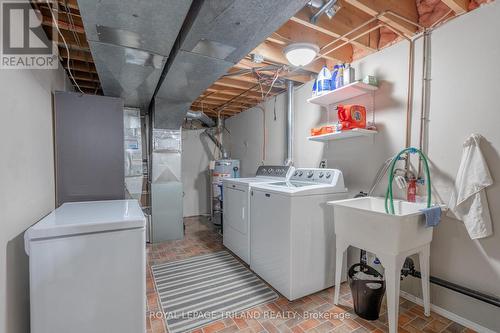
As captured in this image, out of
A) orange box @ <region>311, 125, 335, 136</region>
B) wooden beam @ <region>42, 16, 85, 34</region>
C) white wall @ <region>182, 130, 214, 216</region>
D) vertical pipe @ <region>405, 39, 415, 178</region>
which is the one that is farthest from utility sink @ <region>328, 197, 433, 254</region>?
white wall @ <region>182, 130, 214, 216</region>

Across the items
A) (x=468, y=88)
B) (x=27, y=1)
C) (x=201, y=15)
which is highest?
(x=27, y=1)

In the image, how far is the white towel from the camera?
1.59 m

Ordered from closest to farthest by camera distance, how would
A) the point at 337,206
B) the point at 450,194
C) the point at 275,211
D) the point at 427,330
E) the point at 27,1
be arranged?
the point at 27,1
the point at 427,330
the point at 450,194
the point at 337,206
the point at 275,211

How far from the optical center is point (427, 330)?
67.1 inches

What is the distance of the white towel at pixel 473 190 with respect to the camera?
1.59 m

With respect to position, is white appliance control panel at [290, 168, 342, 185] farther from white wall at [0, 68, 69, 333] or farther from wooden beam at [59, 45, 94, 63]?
wooden beam at [59, 45, 94, 63]

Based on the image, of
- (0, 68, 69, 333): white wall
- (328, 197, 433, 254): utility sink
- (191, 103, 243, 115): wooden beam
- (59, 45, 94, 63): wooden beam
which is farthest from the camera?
(191, 103, 243, 115): wooden beam

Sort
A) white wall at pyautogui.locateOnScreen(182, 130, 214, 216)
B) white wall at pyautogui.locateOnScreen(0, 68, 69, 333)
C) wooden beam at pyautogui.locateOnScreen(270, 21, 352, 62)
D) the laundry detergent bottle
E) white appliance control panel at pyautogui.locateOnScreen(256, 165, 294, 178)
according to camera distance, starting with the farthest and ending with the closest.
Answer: white wall at pyautogui.locateOnScreen(182, 130, 214, 216) < white appliance control panel at pyautogui.locateOnScreen(256, 165, 294, 178) < the laundry detergent bottle < wooden beam at pyautogui.locateOnScreen(270, 21, 352, 62) < white wall at pyautogui.locateOnScreen(0, 68, 69, 333)

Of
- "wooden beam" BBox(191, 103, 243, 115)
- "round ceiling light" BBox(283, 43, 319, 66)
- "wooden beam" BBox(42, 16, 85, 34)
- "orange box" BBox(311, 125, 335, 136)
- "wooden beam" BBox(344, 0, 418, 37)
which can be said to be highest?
"wooden beam" BBox(344, 0, 418, 37)

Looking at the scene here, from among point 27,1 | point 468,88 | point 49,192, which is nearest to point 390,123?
point 468,88

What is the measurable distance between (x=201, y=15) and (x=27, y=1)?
1140 mm

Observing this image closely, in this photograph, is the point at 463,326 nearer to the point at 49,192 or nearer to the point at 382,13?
the point at 382,13

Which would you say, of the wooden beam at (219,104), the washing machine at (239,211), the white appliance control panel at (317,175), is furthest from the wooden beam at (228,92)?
the white appliance control panel at (317,175)

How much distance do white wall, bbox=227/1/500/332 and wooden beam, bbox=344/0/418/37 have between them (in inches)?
6.3
